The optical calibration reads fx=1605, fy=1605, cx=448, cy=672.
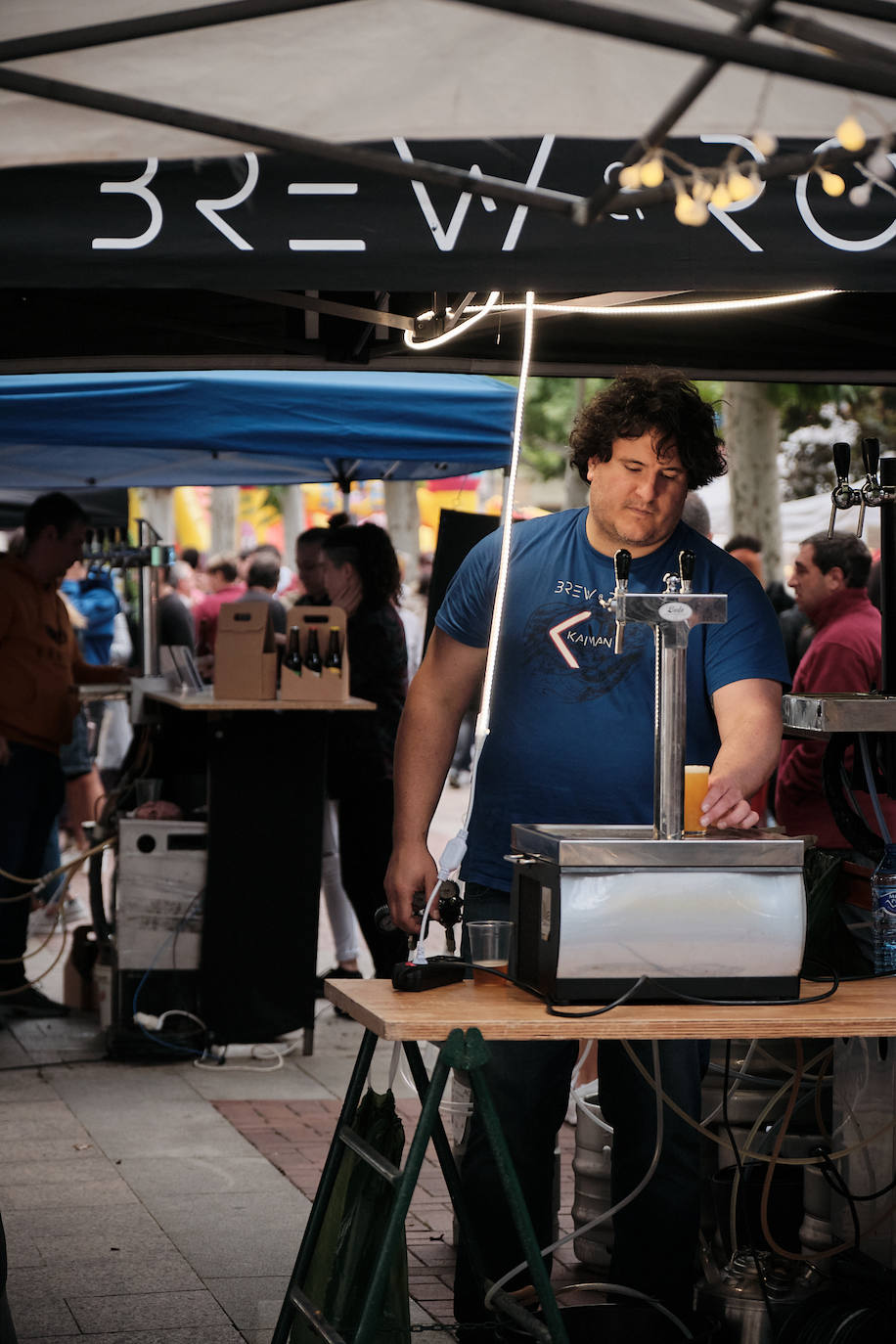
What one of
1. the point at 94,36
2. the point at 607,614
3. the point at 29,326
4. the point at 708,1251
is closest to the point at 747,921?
the point at 607,614

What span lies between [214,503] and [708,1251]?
30881mm

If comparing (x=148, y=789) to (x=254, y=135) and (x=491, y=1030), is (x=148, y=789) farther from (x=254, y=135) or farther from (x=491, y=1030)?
(x=254, y=135)

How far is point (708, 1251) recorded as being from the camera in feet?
11.6

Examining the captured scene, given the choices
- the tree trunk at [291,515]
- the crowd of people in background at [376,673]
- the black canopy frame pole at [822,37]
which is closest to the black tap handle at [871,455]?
the crowd of people in background at [376,673]

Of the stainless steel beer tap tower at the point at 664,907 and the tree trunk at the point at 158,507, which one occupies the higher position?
the tree trunk at the point at 158,507

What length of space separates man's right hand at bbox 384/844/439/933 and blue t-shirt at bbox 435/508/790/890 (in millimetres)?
83

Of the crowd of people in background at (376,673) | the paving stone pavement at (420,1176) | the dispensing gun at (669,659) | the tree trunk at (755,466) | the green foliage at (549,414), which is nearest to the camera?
the dispensing gun at (669,659)

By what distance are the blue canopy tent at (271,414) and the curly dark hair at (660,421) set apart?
2.65m

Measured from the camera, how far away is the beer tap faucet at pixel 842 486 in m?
3.50

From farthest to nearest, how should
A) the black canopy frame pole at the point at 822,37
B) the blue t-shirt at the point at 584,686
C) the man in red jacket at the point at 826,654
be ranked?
the man in red jacket at the point at 826,654 < the blue t-shirt at the point at 584,686 < the black canopy frame pole at the point at 822,37

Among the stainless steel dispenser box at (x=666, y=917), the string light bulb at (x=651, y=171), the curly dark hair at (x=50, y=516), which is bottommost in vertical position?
the stainless steel dispenser box at (x=666, y=917)

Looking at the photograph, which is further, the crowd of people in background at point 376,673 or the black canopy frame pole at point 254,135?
the crowd of people in background at point 376,673

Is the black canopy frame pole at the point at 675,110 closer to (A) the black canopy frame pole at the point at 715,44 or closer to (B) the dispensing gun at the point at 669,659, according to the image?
(A) the black canopy frame pole at the point at 715,44

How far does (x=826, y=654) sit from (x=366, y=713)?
1.94 m
